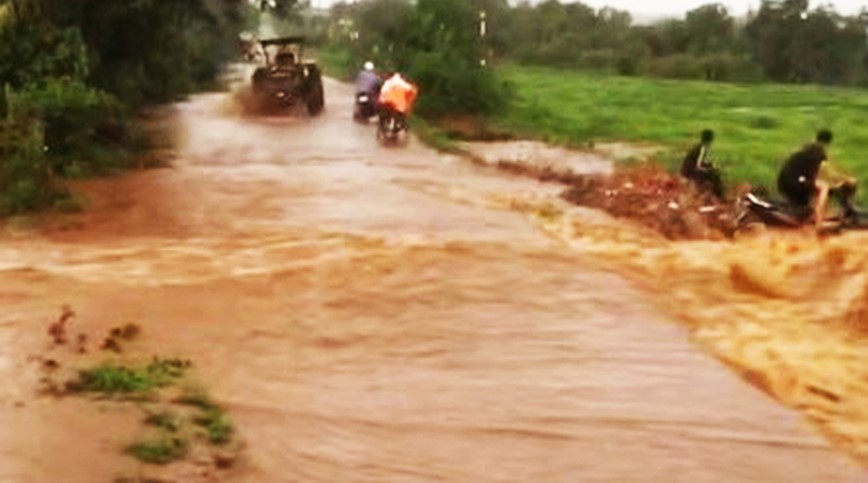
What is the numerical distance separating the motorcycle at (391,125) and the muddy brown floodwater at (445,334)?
5.92 m

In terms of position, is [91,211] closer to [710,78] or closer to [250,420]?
[250,420]

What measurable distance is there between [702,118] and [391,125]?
444 inches

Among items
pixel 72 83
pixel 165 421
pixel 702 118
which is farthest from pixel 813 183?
pixel 702 118

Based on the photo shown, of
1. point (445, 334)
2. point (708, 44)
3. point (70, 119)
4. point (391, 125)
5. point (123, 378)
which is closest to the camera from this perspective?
A: point (123, 378)

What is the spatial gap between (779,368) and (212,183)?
33.3ft

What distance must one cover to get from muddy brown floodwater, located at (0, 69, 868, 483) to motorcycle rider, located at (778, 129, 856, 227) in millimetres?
512

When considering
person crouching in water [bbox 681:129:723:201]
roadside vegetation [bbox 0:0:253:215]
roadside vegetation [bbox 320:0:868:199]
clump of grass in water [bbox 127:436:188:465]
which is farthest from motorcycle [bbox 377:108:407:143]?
clump of grass in water [bbox 127:436:188:465]

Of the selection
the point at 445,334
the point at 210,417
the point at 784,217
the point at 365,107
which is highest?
the point at 365,107

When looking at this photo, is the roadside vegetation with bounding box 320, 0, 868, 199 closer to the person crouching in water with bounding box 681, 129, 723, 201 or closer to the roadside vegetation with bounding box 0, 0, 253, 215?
the person crouching in water with bounding box 681, 129, 723, 201

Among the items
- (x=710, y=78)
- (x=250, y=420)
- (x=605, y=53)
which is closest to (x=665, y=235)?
(x=250, y=420)

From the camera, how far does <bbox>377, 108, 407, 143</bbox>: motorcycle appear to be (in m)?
23.4

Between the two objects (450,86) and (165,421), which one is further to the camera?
(450,86)

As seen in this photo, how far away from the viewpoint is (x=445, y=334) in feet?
32.8

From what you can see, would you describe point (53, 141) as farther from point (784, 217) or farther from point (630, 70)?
point (630, 70)
